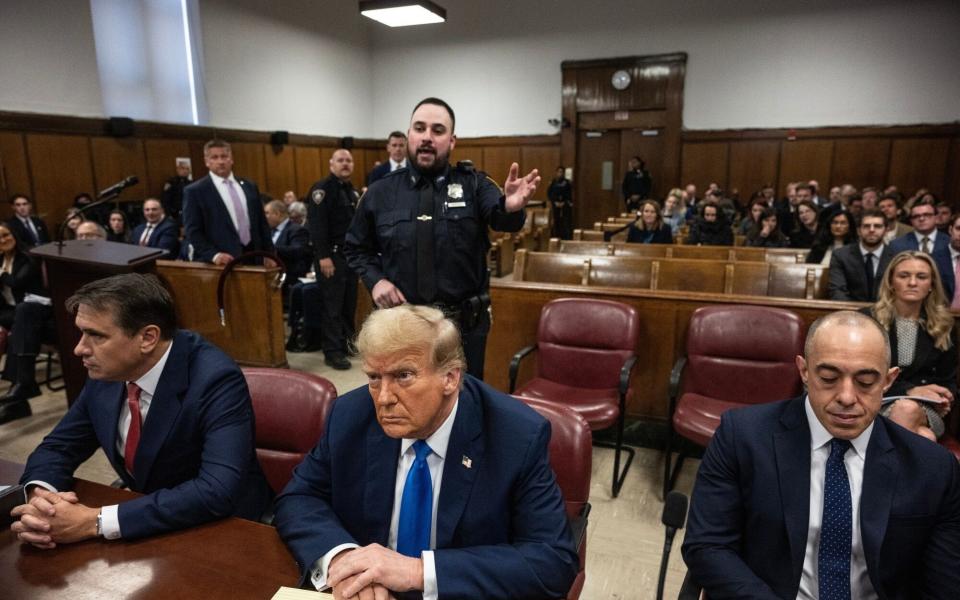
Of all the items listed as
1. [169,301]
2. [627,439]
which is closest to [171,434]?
[169,301]

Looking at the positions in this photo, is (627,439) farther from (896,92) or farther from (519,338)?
(896,92)

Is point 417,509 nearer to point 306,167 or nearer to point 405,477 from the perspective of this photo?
point 405,477

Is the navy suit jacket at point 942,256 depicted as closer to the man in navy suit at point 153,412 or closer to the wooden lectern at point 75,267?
the man in navy suit at point 153,412

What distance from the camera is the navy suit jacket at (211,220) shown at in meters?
4.18

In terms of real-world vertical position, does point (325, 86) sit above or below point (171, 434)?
above

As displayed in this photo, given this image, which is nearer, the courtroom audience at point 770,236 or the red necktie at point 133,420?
the red necktie at point 133,420

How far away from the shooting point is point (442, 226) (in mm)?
2465

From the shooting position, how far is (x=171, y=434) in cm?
152

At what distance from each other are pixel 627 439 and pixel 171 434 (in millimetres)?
2661

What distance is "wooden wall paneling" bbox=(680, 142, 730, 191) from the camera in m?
11.1

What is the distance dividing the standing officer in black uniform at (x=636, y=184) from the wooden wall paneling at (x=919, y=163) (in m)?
4.05

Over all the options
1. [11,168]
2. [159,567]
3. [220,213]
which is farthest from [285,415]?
[11,168]

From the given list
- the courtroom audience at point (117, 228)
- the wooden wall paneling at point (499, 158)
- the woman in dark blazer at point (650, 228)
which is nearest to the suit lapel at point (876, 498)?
the woman in dark blazer at point (650, 228)

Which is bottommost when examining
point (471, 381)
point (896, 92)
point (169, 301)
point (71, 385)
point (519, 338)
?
point (71, 385)
